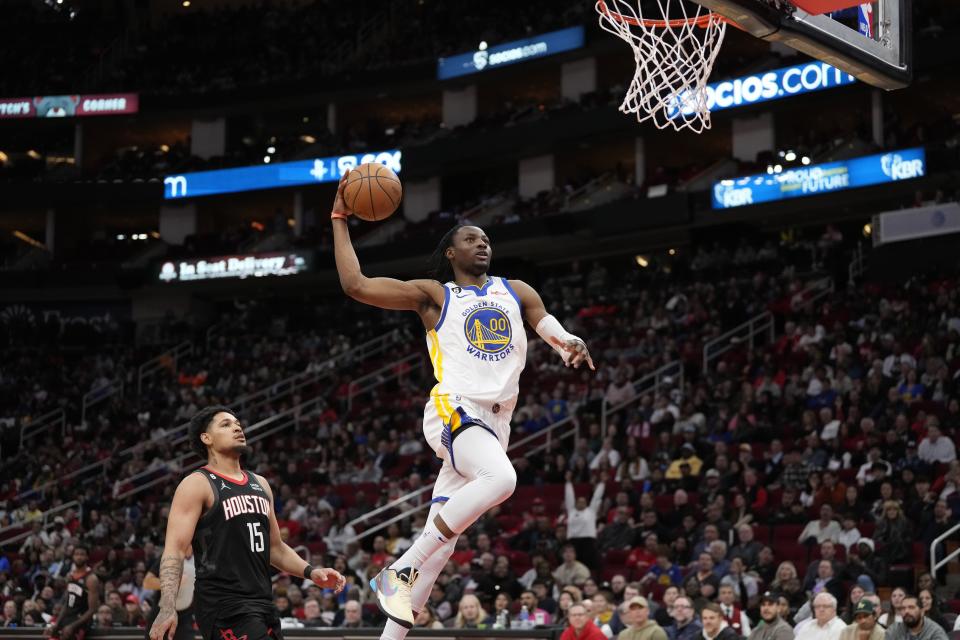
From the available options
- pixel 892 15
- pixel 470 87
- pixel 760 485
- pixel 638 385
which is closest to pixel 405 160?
pixel 470 87

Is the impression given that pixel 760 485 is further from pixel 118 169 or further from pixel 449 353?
pixel 118 169

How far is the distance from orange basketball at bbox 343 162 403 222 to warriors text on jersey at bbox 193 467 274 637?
1.72m

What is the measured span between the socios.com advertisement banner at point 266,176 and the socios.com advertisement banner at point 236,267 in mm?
2353

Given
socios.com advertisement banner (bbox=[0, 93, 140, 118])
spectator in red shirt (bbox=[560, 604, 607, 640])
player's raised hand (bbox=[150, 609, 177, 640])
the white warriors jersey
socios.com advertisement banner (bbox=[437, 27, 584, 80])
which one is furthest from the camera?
socios.com advertisement banner (bbox=[0, 93, 140, 118])

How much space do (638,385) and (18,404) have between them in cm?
1814

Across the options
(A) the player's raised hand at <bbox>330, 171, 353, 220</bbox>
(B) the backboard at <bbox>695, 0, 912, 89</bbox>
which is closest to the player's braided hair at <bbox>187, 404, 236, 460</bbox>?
(A) the player's raised hand at <bbox>330, 171, 353, 220</bbox>

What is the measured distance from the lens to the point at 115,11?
45500 mm

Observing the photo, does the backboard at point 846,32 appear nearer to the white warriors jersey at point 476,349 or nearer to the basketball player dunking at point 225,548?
the white warriors jersey at point 476,349

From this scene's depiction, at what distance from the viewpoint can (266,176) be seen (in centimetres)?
3803

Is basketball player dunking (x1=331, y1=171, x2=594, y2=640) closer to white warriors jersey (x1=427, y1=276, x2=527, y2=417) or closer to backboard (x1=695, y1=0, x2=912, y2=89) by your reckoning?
white warriors jersey (x1=427, y1=276, x2=527, y2=417)

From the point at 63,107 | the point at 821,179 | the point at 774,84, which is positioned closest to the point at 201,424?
the point at 821,179

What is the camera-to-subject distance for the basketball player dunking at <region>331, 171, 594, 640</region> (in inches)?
263

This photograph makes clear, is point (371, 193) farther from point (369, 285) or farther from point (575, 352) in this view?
point (575, 352)

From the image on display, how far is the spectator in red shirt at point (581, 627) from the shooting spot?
467 inches
